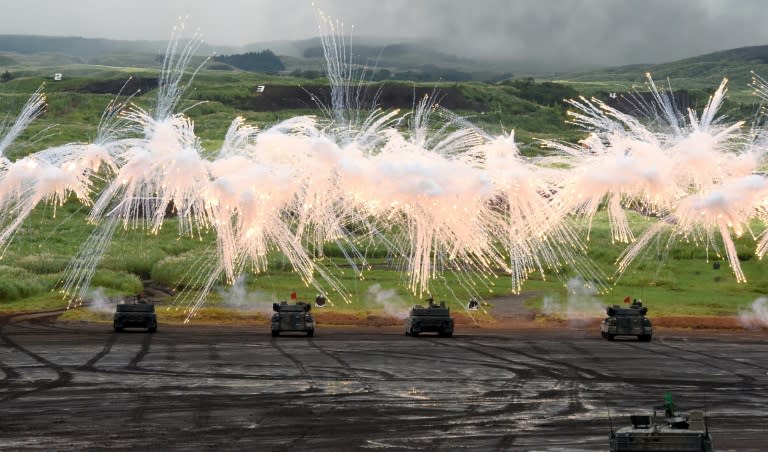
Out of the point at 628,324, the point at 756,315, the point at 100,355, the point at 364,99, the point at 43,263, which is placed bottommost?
the point at 100,355

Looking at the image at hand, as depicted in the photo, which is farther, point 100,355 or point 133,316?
point 133,316

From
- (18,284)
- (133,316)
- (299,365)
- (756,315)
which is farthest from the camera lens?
(18,284)

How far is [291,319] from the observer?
184ft

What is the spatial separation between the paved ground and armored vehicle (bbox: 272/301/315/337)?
874 mm

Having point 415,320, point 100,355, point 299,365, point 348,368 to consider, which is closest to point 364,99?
point 415,320

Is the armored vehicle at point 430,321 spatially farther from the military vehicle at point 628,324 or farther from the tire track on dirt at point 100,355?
the tire track on dirt at point 100,355

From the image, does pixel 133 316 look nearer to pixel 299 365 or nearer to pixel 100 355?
pixel 100 355

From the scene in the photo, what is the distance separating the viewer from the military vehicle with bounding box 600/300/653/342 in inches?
2194

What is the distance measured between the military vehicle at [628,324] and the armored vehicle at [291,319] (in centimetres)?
1321

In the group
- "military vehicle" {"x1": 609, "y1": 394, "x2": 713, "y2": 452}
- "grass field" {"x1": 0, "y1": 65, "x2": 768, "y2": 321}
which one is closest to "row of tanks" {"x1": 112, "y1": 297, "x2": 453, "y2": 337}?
"grass field" {"x1": 0, "y1": 65, "x2": 768, "y2": 321}

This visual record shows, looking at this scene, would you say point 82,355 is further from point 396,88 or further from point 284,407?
point 396,88

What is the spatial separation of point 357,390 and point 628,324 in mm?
23849

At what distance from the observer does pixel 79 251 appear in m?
94.2

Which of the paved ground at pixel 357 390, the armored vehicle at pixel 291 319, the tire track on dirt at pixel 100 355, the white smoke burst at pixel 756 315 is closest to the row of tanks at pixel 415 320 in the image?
the armored vehicle at pixel 291 319
